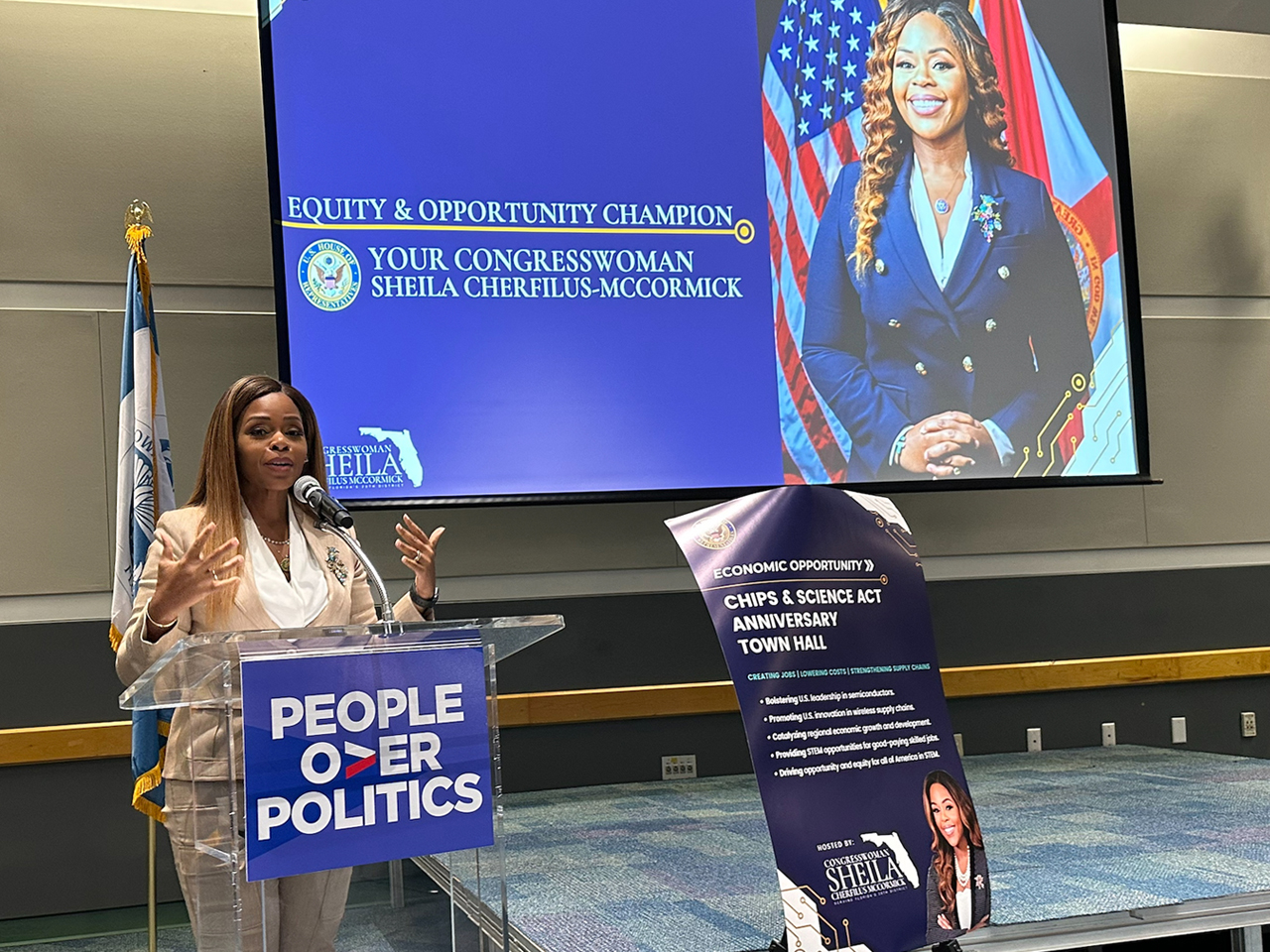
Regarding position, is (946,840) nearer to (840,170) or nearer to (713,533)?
(713,533)

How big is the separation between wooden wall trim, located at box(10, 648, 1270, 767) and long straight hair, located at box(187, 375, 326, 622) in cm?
227

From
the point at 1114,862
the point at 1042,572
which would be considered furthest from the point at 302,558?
the point at 1042,572

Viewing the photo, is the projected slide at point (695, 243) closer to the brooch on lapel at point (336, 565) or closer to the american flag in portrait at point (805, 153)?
the american flag in portrait at point (805, 153)

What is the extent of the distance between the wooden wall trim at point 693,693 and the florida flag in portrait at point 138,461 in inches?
34.2

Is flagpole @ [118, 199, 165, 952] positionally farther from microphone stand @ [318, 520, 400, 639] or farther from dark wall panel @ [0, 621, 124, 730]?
microphone stand @ [318, 520, 400, 639]

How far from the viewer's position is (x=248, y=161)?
453 cm

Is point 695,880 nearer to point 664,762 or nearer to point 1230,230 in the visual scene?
point 664,762

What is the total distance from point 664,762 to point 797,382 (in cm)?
157

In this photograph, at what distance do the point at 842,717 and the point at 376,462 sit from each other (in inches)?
99.8

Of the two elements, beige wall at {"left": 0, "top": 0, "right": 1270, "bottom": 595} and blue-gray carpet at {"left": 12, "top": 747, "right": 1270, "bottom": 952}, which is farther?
beige wall at {"left": 0, "top": 0, "right": 1270, "bottom": 595}

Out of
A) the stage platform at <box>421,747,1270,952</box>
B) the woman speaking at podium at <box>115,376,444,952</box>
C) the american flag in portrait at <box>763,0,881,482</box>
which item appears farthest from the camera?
the american flag in portrait at <box>763,0,881,482</box>

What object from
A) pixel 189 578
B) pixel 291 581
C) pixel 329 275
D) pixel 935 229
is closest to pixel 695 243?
pixel 935 229

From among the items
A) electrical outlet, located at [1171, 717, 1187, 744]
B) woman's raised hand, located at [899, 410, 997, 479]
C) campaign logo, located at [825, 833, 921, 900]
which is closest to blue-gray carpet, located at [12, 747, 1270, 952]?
electrical outlet, located at [1171, 717, 1187, 744]

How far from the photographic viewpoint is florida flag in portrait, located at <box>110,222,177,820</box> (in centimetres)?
334
